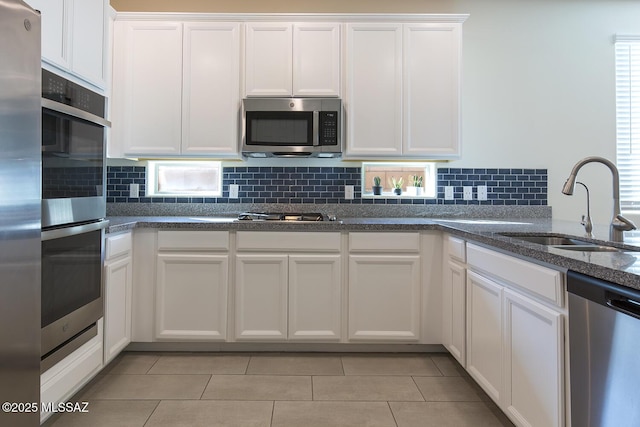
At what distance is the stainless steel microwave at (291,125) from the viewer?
108 inches

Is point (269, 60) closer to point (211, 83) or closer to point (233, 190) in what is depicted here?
point (211, 83)

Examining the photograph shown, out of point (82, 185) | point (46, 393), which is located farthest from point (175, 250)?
point (46, 393)

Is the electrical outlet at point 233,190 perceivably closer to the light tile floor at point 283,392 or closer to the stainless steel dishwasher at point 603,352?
the light tile floor at point 283,392

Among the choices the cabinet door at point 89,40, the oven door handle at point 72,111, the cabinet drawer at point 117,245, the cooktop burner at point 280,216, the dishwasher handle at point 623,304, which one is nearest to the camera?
the dishwasher handle at point 623,304

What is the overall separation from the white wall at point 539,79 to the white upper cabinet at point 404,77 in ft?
1.37

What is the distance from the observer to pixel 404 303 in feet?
8.30

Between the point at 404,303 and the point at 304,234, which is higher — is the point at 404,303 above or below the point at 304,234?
below

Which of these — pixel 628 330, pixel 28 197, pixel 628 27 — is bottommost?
pixel 628 330

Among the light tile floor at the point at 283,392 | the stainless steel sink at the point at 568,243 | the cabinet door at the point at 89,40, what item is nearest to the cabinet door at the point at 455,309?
the light tile floor at the point at 283,392

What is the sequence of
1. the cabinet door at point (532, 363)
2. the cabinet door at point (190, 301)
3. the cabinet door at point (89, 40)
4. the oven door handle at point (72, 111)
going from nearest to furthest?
the cabinet door at point (532, 363) → the oven door handle at point (72, 111) → the cabinet door at point (89, 40) → the cabinet door at point (190, 301)

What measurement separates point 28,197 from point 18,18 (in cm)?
49

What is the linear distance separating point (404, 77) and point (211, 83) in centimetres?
139

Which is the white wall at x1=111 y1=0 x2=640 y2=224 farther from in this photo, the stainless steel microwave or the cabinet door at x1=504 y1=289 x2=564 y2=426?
the cabinet door at x1=504 y1=289 x2=564 y2=426

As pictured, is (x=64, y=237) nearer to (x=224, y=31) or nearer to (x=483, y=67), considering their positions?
(x=224, y=31)
